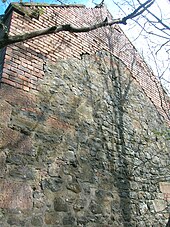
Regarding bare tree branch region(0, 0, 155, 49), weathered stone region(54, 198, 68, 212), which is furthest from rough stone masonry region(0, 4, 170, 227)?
bare tree branch region(0, 0, 155, 49)

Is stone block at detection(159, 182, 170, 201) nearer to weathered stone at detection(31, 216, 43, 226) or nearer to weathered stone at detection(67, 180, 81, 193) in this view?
weathered stone at detection(67, 180, 81, 193)

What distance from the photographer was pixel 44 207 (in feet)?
9.45

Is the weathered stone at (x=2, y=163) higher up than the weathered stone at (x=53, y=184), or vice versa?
the weathered stone at (x=2, y=163)

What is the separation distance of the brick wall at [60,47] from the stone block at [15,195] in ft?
3.81

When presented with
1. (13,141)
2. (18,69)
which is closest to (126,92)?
(18,69)

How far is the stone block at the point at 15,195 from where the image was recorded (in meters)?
2.61

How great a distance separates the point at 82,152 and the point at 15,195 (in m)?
1.16

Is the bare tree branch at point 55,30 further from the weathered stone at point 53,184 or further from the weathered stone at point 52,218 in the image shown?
the weathered stone at point 52,218

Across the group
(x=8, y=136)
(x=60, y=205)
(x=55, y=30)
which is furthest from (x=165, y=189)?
(x=55, y=30)

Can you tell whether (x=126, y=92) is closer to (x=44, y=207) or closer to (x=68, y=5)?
(x=68, y=5)

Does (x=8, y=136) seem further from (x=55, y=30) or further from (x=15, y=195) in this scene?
(x=55, y=30)

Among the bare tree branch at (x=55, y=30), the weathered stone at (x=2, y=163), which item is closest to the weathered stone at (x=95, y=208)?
the weathered stone at (x=2, y=163)

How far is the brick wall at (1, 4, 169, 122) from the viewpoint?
3256 millimetres

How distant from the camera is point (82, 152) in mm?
3576
